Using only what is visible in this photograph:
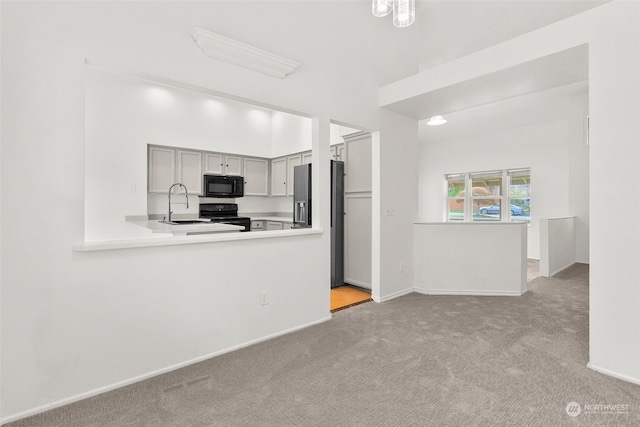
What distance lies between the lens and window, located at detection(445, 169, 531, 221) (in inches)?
285

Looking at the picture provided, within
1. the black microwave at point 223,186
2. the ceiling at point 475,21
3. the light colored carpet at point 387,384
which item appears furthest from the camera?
the black microwave at point 223,186

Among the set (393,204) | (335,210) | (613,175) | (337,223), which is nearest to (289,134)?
(335,210)

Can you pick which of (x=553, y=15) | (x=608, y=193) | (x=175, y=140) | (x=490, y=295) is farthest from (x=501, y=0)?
(x=175, y=140)

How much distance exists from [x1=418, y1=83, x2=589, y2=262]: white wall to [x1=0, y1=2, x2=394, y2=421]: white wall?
5.23 metres

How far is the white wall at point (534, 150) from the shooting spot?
589 centimetres

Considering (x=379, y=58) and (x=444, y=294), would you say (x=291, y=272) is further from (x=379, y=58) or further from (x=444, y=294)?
(x=379, y=58)

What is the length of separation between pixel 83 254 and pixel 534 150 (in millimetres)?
7979

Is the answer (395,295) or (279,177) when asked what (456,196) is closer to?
(279,177)

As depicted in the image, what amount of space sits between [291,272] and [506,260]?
9.23ft

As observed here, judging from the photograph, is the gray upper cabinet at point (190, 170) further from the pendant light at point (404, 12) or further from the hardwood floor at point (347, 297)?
the pendant light at point (404, 12)

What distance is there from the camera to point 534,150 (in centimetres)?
686

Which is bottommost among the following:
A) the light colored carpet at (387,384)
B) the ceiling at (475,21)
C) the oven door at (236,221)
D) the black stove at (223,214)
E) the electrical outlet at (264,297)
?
the light colored carpet at (387,384)

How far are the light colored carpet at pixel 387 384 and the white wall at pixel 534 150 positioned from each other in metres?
4.16

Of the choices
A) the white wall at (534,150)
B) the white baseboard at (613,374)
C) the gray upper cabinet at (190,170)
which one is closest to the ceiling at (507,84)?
the white baseboard at (613,374)
